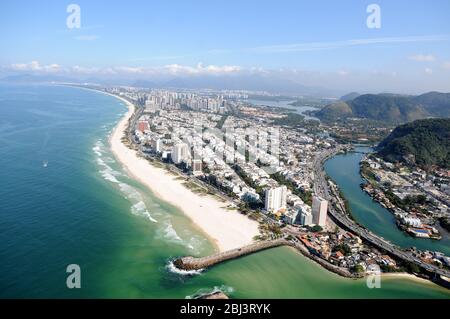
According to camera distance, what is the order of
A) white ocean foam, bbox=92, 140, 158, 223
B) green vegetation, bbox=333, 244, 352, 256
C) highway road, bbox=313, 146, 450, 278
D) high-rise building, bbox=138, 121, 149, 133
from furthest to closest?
high-rise building, bbox=138, 121, 149, 133, white ocean foam, bbox=92, 140, 158, 223, green vegetation, bbox=333, 244, 352, 256, highway road, bbox=313, 146, 450, 278

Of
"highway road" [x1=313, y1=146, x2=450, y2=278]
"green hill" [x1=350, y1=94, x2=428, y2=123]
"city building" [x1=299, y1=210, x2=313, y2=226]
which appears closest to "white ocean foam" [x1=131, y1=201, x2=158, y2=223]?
"city building" [x1=299, y1=210, x2=313, y2=226]

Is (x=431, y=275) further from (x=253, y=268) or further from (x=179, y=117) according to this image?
(x=179, y=117)

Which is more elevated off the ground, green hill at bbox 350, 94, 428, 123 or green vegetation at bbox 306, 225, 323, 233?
green hill at bbox 350, 94, 428, 123

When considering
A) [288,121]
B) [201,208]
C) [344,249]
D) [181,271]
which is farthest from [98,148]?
[288,121]

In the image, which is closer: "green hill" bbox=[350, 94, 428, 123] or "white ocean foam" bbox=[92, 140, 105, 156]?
"white ocean foam" bbox=[92, 140, 105, 156]

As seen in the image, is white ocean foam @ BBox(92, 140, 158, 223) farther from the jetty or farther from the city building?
the city building

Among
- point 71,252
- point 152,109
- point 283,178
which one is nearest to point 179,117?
point 152,109

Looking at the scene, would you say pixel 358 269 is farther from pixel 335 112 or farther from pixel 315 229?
pixel 335 112
